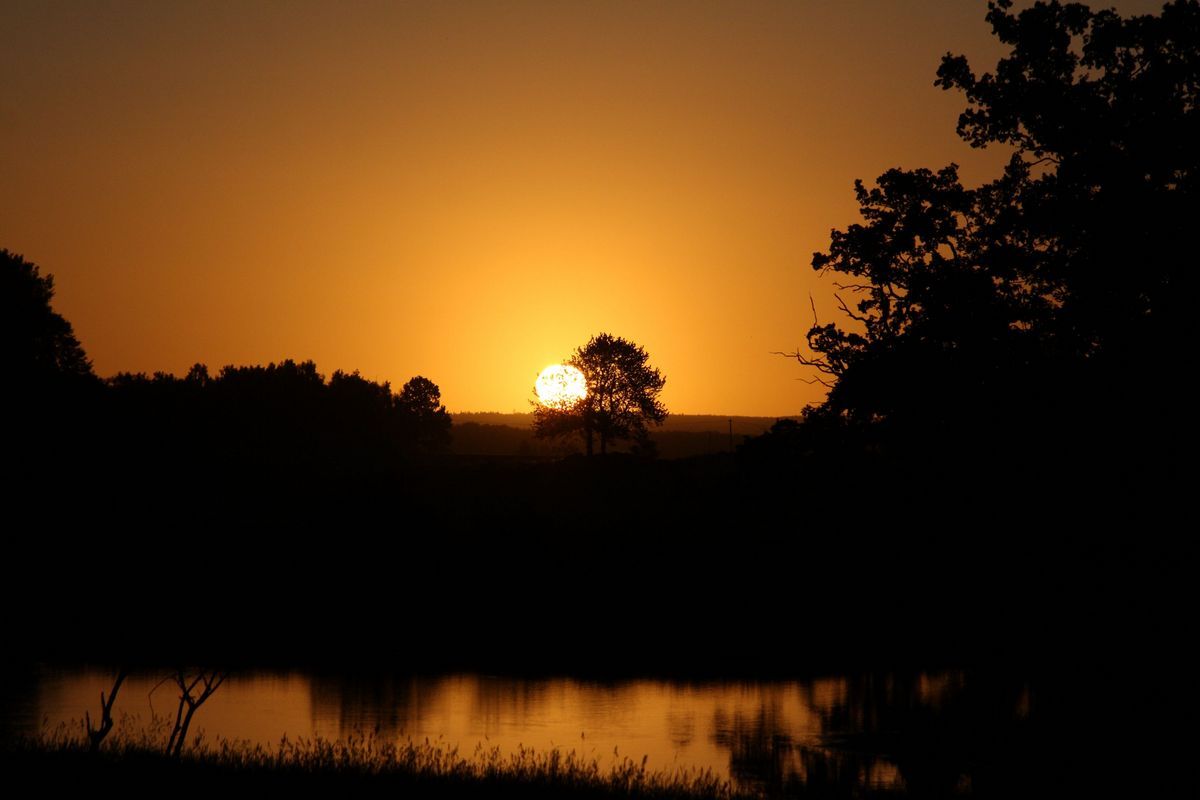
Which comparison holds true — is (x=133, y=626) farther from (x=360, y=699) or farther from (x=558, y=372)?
(x=558, y=372)

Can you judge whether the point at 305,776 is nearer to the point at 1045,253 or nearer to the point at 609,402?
the point at 1045,253

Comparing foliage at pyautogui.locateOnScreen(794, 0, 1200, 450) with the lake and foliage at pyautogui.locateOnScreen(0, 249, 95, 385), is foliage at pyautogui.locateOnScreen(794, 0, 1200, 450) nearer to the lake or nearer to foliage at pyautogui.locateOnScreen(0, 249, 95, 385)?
the lake

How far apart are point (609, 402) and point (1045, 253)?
291 feet

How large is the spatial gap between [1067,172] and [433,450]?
142404 millimetres

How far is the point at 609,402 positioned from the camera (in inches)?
4688

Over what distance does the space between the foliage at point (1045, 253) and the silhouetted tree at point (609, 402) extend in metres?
84.2

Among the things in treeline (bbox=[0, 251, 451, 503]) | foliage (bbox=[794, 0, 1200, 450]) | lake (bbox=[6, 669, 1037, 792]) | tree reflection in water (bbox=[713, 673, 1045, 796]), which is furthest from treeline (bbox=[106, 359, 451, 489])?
foliage (bbox=[794, 0, 1200, 450])

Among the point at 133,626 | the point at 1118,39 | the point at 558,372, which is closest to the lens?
the point at 1118,39

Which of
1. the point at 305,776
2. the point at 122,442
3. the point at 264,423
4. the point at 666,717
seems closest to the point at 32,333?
the point at 122,442

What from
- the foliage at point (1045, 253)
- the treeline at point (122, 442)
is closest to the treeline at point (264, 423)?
the treeline at point (122, 442)

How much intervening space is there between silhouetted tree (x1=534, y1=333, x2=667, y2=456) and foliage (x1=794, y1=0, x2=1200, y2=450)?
84.2m

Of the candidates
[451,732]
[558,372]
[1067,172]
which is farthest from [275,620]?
[558,372]

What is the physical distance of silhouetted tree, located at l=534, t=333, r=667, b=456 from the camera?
118m

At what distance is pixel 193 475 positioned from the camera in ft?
274
